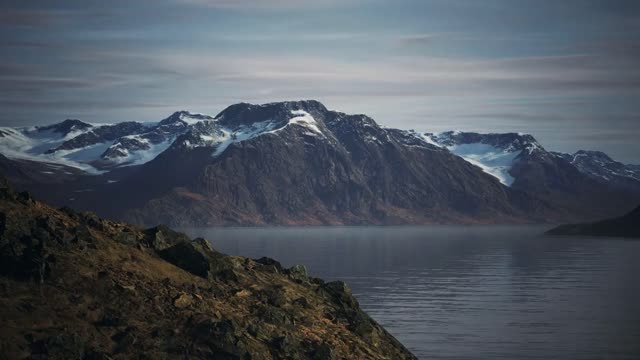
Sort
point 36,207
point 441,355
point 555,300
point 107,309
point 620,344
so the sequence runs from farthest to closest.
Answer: point 555,300 → point 620,344 → point 441,355 → point 36,207 → point 107,309

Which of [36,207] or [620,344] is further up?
[36,207]

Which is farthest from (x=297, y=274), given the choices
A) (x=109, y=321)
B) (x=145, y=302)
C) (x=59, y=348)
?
(x=59, y=348)

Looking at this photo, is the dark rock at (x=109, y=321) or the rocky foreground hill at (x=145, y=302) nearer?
the rocky foreground hill at (x=145, y=302)

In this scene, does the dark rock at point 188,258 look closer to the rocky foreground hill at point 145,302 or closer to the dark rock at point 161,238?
the rocky foreground hill at point 145,302

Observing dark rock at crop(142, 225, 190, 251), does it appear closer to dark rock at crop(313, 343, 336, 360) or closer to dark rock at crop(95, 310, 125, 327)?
dark rock at crop(95, 310, 125, 327)

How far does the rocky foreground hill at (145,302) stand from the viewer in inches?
1606

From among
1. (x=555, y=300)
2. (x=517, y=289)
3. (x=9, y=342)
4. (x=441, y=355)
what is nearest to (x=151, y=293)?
(x=9, y=342)

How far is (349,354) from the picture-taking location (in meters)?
47.2

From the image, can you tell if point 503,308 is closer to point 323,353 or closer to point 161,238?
point 161,238

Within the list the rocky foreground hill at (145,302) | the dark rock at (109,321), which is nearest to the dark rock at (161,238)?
the rocky foreground hill at (145,302)

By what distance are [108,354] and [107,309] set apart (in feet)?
10.6

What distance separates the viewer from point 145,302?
145 ft

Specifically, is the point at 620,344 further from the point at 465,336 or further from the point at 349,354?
the point at 349,354

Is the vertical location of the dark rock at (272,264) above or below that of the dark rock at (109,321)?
above
